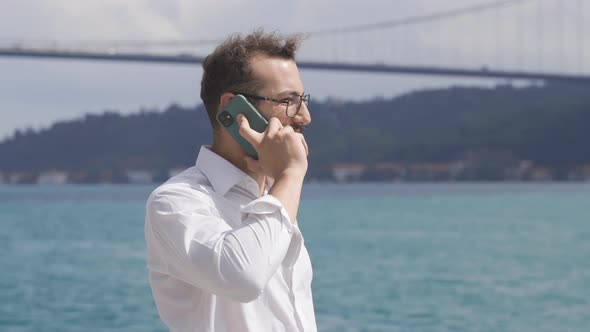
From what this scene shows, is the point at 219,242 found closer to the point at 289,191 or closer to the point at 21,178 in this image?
the point at 289,191

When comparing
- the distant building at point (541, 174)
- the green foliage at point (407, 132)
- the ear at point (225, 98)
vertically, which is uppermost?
the ear at point (225, 98)

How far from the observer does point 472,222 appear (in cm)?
2891

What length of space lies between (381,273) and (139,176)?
145 feet

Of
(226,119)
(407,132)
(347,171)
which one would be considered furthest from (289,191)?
(347,171)

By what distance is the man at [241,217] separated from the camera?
44.1 inches

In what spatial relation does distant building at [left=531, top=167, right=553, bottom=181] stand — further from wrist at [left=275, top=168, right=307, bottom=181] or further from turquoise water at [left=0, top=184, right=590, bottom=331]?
wrist at [left=275, top=168, right=307, bottom=181]

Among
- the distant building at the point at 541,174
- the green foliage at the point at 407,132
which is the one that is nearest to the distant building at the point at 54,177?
the green foliage at the point at 407,132

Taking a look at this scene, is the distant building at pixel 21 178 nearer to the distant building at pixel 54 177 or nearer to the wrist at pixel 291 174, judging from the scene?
the distant building at pixel 54 177

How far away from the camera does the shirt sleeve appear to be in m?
1.11

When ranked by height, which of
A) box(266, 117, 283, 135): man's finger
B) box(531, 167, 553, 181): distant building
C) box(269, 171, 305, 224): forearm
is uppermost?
box(266, 117, 283, 135): man's finger

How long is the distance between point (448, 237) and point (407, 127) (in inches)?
1234

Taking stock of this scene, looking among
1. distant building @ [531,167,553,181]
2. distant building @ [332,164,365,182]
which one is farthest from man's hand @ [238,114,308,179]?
distant building @ [531,167,553,181]

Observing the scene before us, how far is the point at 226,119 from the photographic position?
1.26m

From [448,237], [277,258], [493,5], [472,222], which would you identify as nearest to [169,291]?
[277,258]
